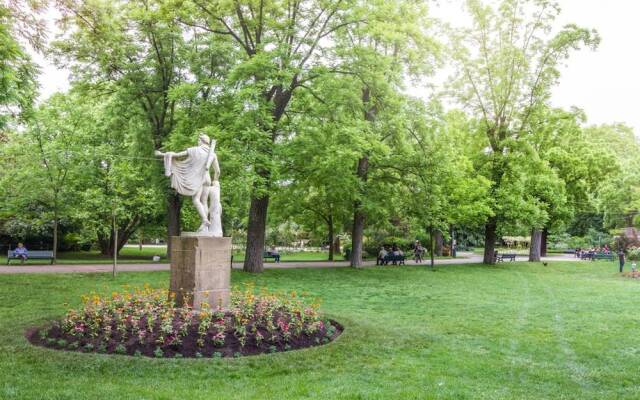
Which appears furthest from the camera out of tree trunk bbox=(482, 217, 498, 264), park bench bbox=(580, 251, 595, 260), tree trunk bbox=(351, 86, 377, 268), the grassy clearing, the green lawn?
park bench bbox=(580, 251, 595, 260)

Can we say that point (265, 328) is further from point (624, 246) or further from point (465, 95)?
point (624, 246)

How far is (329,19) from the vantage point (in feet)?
66.3

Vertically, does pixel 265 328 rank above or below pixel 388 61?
below

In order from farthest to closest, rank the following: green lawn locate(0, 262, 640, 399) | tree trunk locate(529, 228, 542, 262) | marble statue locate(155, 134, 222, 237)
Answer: tree trunk locate(529, 228, 542, 262), marble statue locate(155, 134, 222, 237), green lawn locate(0, 262, 640, 399)

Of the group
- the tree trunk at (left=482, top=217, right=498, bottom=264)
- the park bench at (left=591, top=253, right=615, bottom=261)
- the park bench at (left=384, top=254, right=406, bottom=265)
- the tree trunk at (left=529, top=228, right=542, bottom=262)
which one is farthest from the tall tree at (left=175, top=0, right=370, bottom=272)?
the park bench at (left=591, top=253, right=615, bottom=261)

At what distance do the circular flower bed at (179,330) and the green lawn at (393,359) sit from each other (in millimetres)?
431

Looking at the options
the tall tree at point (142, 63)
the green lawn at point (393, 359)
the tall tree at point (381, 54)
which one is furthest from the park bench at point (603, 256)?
the tall tree at point (142, 63)

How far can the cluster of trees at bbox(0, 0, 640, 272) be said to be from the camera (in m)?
18.7

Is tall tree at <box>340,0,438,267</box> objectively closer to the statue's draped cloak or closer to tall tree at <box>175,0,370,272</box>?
tall tree at <box>175,0,370,272</box>

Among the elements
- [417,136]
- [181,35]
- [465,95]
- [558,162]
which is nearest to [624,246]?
[558,162]

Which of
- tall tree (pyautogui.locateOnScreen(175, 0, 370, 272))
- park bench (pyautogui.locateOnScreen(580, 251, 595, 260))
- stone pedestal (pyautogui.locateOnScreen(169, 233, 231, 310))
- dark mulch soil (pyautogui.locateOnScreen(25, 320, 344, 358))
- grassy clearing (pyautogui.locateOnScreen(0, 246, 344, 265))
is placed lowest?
grassy clearing (pyautogui.locateOnScreen(0, 246, 344, 265))

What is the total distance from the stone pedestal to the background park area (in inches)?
1.7

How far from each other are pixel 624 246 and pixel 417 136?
27.3m

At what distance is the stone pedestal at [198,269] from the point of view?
997 cm
